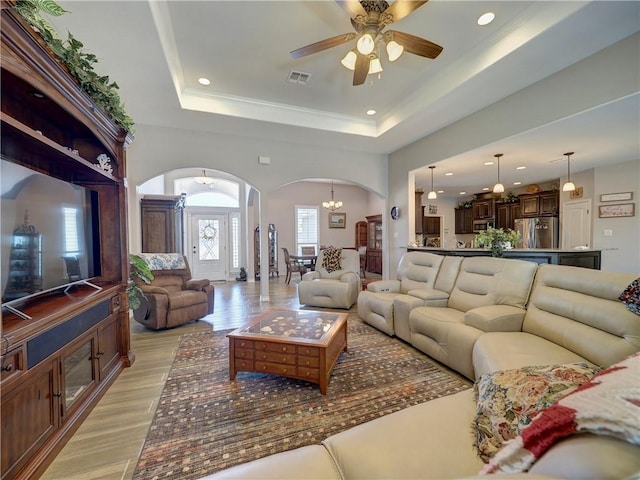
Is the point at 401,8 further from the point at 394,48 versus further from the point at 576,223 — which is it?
the point at 576,223

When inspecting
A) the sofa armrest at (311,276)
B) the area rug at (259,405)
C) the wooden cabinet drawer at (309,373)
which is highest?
Result: the sofa armrest at (311,276)

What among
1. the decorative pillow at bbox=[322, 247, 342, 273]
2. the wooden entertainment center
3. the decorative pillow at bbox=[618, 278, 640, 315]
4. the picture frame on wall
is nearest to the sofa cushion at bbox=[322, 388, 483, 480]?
the decorative pillow at bbox=[618, 278, 640, 315]

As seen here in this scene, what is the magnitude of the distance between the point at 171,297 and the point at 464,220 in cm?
923

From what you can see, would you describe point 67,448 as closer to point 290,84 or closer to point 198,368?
point 198,368

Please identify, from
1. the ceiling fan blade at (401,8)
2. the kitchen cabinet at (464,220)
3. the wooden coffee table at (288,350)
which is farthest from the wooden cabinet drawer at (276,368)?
the kitchen cabinet at (464,220)

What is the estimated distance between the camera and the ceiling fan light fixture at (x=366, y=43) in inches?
85.3

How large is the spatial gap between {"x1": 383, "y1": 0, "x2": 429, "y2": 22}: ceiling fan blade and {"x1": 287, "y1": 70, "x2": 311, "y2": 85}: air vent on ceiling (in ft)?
5.03

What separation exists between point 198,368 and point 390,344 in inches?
79.7

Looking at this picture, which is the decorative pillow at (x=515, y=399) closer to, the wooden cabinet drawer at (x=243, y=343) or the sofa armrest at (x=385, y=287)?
the wooden cabinet drawer at (x=243, y=343)

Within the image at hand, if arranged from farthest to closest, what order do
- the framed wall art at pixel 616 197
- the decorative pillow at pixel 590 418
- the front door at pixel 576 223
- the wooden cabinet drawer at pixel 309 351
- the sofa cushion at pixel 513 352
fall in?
the front door at pixel 576 223
the framed wall art at pixel 616 197
the wooden cabinet drawer at pixel 309 351
the sofa cushion at pixel 513 352
the decorative pillow at pixel 590 418

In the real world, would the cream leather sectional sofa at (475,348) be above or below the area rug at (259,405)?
above

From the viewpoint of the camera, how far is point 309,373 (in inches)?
82.1

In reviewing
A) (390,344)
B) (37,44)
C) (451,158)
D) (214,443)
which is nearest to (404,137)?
(451,158)

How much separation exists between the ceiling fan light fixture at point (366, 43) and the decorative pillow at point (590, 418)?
2.49 metres
